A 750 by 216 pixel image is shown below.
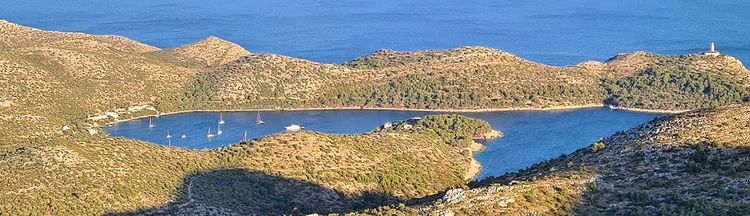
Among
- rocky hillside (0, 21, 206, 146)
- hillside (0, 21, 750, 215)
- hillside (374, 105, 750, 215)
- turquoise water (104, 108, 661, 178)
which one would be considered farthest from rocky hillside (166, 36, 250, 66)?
hillside (374, 105, 750, 215)

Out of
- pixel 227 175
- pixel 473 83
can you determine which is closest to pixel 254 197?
pixel 227 175

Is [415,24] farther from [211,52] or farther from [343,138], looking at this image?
[343,138]

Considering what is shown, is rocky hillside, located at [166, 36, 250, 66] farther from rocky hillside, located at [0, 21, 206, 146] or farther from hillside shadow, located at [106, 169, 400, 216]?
hillside shadow, located at [106, 169, 400, 216]

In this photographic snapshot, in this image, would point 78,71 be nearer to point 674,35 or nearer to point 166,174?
point 166,174

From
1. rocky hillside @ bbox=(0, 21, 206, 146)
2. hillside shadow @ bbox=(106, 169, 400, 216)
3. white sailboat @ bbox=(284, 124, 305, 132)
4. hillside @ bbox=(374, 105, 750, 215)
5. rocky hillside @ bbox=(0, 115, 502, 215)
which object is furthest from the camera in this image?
white sailboat @ bbox=(284, 124, 305, 132)

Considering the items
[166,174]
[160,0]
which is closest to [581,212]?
[166,174]

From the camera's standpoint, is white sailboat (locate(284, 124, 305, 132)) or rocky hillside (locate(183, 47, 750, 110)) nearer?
white sailboat (locate(284, 124, 305, 132))

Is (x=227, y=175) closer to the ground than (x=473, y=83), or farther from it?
farther from it
